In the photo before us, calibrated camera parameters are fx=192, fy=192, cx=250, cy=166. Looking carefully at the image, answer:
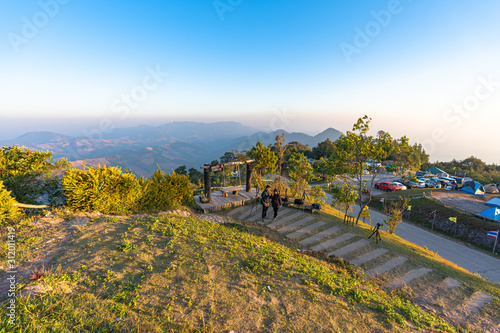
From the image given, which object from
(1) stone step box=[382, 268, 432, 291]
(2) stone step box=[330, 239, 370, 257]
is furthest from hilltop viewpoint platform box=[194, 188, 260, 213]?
(1) stone step box=[382, 268, 432, 291]

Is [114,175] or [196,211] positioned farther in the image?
[196,211]

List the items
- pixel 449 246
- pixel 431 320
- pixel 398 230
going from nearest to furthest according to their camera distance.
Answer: pixel 431 320 < pixel 449 246 < pixel 398 230

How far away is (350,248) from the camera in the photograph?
934 centimetres

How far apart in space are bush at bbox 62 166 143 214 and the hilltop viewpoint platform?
4267 mm

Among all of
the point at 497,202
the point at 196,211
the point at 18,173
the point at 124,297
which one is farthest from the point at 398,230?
the point at 18,173

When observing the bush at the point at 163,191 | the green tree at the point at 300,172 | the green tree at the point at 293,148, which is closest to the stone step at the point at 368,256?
the green tree at the point at 300,172

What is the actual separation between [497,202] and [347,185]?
16.2m

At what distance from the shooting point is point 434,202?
64.6 feet

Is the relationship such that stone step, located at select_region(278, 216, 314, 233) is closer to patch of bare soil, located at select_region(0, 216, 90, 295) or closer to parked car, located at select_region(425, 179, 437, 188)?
patch of bare soil, located at select_region(0, 216, 90, 295)

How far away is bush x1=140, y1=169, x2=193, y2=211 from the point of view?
976 cm

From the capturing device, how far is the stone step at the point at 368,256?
27.3 feet

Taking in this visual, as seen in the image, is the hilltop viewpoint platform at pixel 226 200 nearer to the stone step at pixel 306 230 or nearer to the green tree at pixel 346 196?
the stone step at pixel 306 230

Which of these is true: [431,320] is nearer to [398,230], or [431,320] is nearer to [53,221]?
[53,221]

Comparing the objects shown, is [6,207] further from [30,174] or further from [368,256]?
[368,256]
